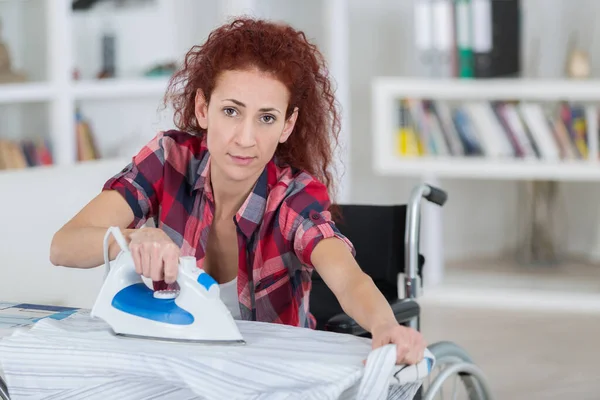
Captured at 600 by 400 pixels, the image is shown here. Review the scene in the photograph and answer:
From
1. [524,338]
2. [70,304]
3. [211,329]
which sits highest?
[211,329]

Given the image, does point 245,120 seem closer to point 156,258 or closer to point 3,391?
point 156,258

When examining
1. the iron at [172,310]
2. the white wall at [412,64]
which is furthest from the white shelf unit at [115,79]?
the iron at [172,310]

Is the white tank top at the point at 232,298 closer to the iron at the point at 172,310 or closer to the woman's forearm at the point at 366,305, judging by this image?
the woman's forearm at the point at 366,305

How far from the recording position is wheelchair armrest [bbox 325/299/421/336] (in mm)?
1797

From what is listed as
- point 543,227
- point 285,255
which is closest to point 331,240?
point 285,255

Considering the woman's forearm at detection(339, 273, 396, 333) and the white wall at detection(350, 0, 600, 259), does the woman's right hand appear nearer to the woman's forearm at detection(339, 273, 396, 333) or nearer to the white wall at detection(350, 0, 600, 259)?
the woman's forearm at detection(339, 273, 396, 333)

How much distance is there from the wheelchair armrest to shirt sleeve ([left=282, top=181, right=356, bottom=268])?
136 millimetres

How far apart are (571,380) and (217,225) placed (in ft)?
5.79

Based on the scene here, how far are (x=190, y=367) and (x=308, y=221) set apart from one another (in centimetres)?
51

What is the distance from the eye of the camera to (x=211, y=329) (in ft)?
4.38

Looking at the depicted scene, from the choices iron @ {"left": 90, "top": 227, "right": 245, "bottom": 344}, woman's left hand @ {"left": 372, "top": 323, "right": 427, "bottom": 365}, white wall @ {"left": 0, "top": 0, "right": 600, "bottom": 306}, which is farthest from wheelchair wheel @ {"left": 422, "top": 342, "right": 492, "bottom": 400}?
white wall @ {"left": 0, "top": 0, "right": 600, "bottom": 306}

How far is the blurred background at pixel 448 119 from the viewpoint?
400 cm

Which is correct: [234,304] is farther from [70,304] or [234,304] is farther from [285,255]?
[70,304]

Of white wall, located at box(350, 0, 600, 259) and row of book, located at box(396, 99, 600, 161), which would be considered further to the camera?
white wall, located at box(350, 0, 600, 259)
